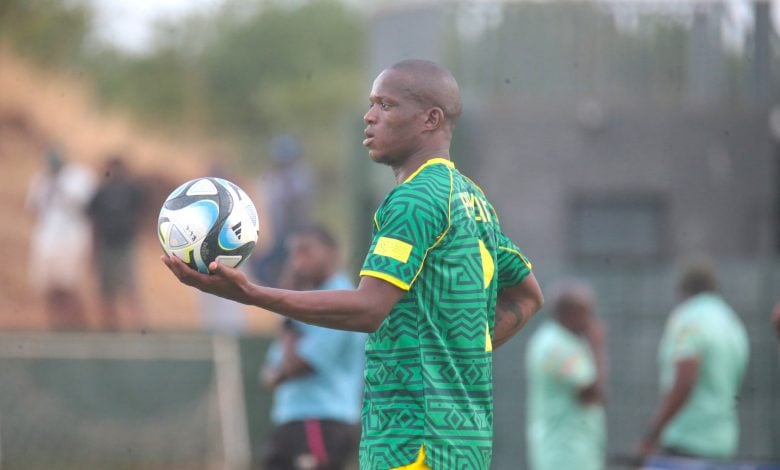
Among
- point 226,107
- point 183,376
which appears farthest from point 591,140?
point 226,107

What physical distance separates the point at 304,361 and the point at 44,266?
906 centimetres

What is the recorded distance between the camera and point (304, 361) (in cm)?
802

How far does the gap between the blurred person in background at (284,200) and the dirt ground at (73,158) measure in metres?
1.74

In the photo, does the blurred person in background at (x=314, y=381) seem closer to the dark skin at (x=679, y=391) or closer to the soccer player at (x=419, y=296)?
the dark skin at (x=679, y=391)

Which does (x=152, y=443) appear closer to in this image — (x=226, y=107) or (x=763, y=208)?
(x=763, y=208)

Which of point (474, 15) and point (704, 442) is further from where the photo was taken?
point (474, 15)

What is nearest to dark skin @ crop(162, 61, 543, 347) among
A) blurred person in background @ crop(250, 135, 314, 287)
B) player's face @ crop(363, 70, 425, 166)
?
player's face @ crop(363, 70, 425, 166)

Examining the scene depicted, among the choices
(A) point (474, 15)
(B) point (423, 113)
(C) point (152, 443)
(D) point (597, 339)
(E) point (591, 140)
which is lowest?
(C) point (152, 443)

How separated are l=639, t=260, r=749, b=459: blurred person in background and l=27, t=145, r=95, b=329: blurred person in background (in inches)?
319

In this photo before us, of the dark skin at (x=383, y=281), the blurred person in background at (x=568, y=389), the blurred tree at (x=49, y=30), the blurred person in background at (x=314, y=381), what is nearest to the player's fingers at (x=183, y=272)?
the dark skin at (x=383, y=281)

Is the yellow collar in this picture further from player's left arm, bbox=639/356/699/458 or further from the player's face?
player's left arm, bbox=639/356/699/458

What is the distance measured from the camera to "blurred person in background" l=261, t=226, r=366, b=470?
8.06 meters

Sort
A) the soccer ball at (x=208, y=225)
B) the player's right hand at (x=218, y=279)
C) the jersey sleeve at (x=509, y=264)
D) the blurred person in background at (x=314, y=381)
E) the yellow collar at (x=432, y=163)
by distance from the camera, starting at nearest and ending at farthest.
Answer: the player's right hand at (x=218, y=279) → the soccer ball at (x=208, y=225) → the yellow collar at (x=432, y=163) → the jersey sleeve at (x=509, y=264) → the blurred person in background at (x=314, y=381)

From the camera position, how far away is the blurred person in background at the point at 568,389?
31.4 ft
